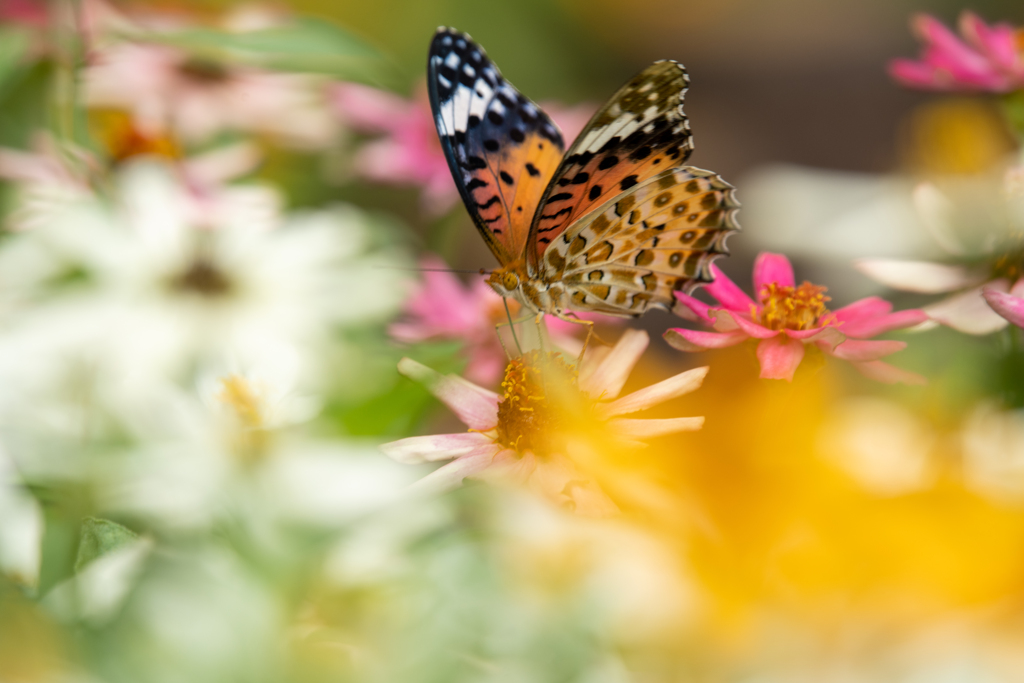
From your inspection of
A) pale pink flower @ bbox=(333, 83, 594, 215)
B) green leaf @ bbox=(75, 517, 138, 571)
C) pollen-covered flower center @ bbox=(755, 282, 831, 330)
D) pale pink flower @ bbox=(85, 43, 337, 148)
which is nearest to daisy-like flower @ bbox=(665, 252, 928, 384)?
pollen-covered flower center @ bbox=(755, 282, 831, 330)

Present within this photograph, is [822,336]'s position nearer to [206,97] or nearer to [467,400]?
[467,400]

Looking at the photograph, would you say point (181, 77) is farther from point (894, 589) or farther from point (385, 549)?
point (894, 589)

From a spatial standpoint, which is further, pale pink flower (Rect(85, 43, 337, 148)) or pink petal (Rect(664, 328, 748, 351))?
pale pink flower (Rect(85, 43, 337, 148))

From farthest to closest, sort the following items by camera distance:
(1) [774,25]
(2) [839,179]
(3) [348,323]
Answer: (1) [774,25]
(2) [839,179]
(3) [348,323]

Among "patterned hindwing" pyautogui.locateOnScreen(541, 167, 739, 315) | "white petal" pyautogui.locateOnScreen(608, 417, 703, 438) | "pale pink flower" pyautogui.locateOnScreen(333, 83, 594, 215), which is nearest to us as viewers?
"white petal" pyautogui.locateOnScreen(608, 417, 703, 438)

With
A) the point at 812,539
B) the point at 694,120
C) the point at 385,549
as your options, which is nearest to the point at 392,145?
the point at 385,549

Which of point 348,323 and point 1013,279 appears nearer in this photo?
point 1013,279

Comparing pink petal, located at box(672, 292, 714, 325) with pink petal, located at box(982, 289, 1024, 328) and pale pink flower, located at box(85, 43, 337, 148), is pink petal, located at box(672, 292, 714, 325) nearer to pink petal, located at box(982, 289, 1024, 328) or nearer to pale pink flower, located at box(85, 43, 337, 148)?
pink petal, located at box(982, 289, 1024, 328)
